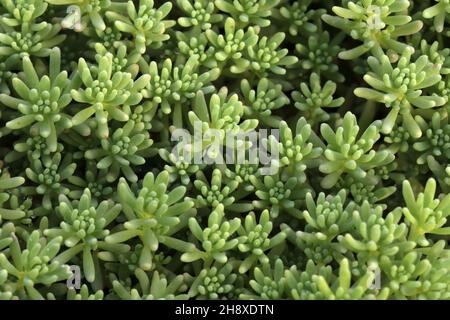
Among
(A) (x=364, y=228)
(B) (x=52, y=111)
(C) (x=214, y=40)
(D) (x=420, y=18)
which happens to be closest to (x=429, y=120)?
(D) (x=420, y=18)

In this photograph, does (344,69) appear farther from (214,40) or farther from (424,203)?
(424,203)

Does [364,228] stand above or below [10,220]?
above

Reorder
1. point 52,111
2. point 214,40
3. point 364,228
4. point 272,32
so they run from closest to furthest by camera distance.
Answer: point 364,228, point 52,111, point 214,40, point 272,32

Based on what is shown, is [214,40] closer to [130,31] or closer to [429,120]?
[130,31]

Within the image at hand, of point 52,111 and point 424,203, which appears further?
point 52,111

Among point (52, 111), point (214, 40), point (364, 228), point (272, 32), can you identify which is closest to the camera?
point (364, 228)
